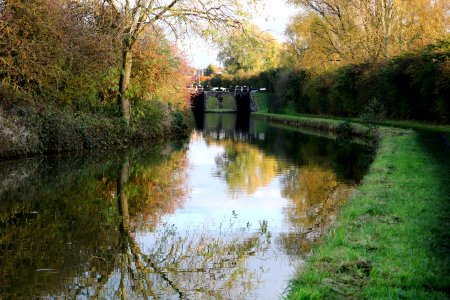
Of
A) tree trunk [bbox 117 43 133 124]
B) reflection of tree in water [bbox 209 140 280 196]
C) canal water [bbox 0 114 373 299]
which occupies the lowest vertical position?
reflection of tree in water [bbox 209 140 280 196]

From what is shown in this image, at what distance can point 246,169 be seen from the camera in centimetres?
1694

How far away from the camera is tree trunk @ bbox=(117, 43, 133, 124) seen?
23.6 meters

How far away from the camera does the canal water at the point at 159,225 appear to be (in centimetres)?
628

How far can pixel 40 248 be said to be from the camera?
24.7 feet

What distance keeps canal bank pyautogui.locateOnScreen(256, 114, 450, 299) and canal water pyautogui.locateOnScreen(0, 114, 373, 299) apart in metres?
0.51

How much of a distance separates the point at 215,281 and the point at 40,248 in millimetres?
2600

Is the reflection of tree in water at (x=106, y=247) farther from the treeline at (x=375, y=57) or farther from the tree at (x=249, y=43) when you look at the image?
the treeline at (x=375, y=57)

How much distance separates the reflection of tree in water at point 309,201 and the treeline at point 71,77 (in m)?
8.39

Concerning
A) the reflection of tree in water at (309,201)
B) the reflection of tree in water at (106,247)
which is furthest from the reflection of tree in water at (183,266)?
the reflection of tree in water at (309,201)

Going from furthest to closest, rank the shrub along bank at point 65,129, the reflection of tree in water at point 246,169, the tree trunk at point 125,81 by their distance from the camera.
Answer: the tree trunk at point 125,81, the shrub along bank at point 65,129, the reflection of tree in water at point 246,169

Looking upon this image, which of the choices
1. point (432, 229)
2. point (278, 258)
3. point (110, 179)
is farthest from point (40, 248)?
point (110, 179)

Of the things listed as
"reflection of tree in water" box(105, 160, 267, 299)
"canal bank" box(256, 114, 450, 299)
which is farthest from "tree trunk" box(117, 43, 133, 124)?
"reflection of tree in water" box(105, 160, 267, 299)

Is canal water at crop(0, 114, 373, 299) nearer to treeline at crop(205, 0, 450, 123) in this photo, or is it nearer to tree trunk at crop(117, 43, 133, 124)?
tree trunk at crop(117, 43, 133, 124)

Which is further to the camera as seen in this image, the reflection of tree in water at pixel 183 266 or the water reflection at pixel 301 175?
the water reflection at pixel 301 175
